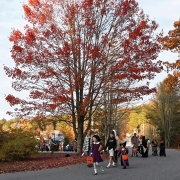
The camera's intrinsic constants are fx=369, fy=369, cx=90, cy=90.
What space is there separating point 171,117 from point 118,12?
41.6m

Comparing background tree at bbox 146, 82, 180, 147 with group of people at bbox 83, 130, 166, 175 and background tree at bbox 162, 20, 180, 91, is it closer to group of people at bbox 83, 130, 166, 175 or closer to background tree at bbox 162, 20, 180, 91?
background tree at bbox 162, 20, 180, 91

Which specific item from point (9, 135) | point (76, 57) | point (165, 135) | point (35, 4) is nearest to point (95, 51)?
point (76, 57)

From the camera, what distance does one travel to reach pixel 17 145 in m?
20.9

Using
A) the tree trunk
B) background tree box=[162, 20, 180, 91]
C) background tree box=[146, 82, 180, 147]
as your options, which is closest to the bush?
the tree trunk

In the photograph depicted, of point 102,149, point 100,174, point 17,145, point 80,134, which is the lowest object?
point 100,174

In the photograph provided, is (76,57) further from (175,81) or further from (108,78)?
(175,81)

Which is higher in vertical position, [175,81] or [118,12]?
[118,12]

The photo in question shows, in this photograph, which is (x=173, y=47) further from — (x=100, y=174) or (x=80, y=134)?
(x=100, y=174)

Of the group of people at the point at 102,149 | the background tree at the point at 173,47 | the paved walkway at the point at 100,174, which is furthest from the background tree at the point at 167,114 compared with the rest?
the paved walkway at the point at 100,174

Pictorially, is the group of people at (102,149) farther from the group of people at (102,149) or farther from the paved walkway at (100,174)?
the paved walkway at (100,174)

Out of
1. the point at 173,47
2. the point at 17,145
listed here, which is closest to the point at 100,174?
the point at 17,145

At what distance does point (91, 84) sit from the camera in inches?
883

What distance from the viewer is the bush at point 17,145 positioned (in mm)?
20500

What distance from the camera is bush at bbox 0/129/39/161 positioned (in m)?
20.5
